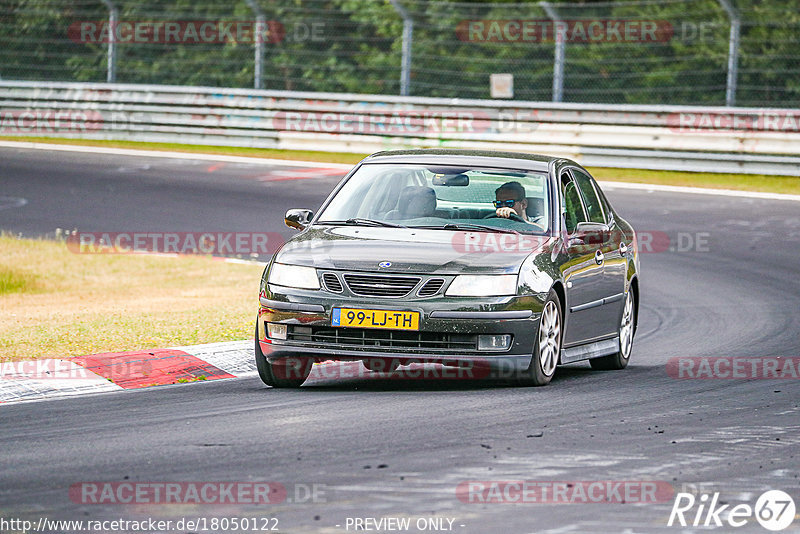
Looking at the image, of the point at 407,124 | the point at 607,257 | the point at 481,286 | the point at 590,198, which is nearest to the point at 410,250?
the point at 481,286

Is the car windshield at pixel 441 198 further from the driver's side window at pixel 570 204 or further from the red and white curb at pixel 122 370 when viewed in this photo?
the red and white curb at pixel 122 370

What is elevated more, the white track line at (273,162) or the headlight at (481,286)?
the headlight at (481,286)

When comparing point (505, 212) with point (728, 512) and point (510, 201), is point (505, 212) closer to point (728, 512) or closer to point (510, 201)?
point (510, 201)

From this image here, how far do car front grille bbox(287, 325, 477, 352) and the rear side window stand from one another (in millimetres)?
2353

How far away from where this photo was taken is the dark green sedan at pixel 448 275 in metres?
8.58

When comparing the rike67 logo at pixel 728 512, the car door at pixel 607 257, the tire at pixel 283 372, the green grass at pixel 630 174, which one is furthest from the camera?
the green grass at pixel 630 174

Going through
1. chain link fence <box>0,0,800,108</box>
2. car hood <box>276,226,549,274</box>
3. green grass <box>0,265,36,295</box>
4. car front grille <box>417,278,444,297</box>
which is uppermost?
chain link fence <box>0,0,800,108</box>

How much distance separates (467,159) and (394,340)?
6.56 ft

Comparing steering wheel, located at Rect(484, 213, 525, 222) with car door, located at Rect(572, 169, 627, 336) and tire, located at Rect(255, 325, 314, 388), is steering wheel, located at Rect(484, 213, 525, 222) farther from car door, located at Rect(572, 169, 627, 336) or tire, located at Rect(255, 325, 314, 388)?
tire, located at Rect(255, 325, 314, 388)

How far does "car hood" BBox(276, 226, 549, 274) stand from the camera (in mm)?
8656

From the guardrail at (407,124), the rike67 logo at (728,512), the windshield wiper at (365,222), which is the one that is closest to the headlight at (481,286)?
the windshield wiper at (365,222)

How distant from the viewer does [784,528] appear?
566cm

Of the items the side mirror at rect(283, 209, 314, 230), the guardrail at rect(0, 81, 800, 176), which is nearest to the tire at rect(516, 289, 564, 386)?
the side mirror at rect(283, 209, 314, 230)

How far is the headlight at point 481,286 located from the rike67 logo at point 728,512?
8.80 feet
